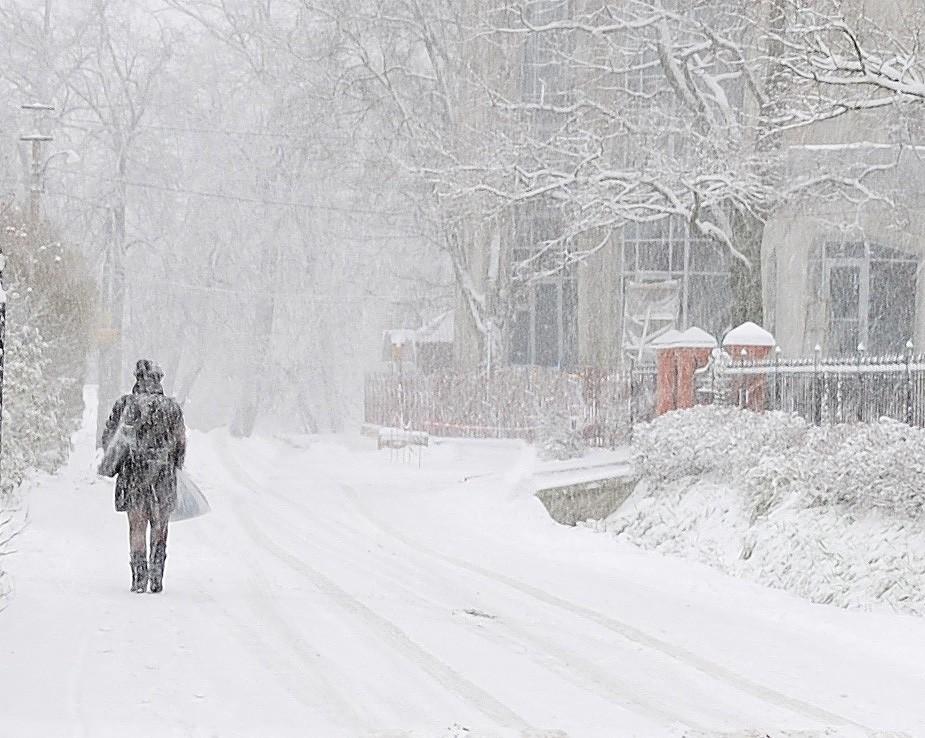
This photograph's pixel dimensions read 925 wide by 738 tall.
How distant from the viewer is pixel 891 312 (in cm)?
3225

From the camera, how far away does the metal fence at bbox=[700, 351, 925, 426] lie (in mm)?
15828

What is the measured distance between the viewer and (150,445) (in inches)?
486

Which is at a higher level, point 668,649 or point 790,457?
point 790,457

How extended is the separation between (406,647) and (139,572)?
292 centimetres

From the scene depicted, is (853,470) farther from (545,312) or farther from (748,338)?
(545,312)

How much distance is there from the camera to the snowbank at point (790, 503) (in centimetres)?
1334

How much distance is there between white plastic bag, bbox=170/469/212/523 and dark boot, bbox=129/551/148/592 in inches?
20.0

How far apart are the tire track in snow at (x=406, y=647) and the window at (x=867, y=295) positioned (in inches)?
721

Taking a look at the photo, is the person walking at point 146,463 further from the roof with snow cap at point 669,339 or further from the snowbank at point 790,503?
the roof with snow cap at point 669,339

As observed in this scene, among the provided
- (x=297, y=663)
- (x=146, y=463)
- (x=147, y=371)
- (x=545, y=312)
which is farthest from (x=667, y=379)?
(x=545, y=312)

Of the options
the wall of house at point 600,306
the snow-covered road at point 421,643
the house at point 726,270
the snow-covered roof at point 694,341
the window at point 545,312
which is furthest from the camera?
the window at point 545,312

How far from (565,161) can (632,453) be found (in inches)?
331

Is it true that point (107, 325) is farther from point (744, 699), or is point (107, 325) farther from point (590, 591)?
point (744, 699)

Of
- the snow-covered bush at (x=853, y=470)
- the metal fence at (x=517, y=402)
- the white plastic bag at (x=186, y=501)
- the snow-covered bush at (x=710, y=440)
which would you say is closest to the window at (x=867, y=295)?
→ the metal fence at (x=517, y=402)
